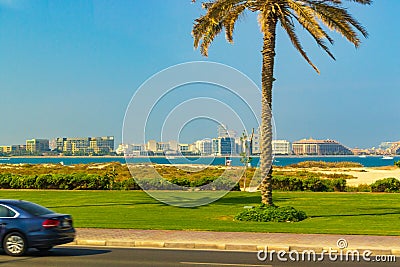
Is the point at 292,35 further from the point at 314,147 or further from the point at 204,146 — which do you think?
the point at 314,147

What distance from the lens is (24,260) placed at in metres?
13.2

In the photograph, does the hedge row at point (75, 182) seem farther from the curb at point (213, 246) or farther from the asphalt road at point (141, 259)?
the asphalt road at point (141, 259)

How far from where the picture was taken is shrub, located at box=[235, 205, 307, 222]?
2186cm

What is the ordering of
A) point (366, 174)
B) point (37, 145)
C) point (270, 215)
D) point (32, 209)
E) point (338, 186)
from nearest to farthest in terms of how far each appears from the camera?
point (32, 209)
point (270, 215)
point (338, 186)
point (366, 174)
point (37, 145)

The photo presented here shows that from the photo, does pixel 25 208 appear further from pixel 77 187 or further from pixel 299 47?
pixel 77 187

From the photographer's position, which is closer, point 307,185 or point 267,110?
point 267,110

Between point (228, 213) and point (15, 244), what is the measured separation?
41.6 feet

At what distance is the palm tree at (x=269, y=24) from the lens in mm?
22719

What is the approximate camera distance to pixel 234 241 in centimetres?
1653

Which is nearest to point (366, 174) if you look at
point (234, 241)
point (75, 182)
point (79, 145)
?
point (75, 182)

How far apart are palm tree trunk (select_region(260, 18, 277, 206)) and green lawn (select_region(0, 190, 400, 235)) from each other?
202 centimetres

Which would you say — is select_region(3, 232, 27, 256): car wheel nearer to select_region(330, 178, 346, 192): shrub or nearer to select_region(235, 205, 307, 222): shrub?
select_region(235, 205, 307, 222): shrub

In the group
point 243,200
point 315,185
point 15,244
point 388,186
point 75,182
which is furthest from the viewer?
point 75,182

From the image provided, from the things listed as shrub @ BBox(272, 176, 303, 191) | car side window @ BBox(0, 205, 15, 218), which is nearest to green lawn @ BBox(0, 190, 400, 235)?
shrub @ BBox(272, 176, 303, 191)
